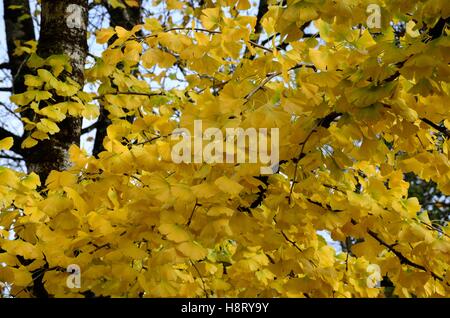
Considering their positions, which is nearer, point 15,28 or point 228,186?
point 228,186

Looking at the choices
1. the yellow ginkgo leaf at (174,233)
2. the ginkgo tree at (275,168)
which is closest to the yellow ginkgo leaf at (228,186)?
the ginkgo tree at (275,168)

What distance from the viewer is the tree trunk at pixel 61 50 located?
3459 mm

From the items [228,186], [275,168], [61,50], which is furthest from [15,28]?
[228,186]

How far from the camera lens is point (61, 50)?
3.53 meters

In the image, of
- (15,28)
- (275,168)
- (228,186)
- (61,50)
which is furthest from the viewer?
(15,28)

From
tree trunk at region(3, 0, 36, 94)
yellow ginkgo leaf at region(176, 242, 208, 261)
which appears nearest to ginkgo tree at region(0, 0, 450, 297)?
yellow ginkgo leaf at region(176, 242, 208, 261)

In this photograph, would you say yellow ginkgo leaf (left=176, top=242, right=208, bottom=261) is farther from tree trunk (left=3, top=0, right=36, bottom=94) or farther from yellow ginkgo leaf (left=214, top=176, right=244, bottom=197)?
tree trunk (left=3, top=0, right=36, bottom=94)

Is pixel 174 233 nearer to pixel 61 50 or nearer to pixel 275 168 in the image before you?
pixel 275 168

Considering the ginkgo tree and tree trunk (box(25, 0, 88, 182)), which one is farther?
tree trunk (box(25, 0, 88, 182))

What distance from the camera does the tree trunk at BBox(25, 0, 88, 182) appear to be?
3.46m

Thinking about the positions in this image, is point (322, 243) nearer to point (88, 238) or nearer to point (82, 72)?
point (88, 238)

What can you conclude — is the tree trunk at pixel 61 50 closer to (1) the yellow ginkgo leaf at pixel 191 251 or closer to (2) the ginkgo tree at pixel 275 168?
(2) the ginkgo tree at pixel 275 168

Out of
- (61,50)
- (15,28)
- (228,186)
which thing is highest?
(228,186)
